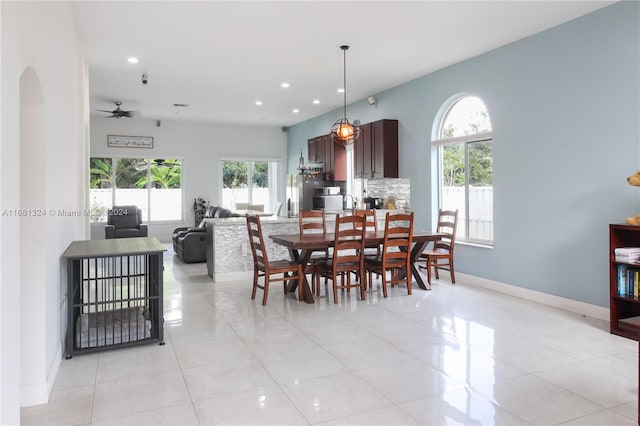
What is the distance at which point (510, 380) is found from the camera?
287 cm

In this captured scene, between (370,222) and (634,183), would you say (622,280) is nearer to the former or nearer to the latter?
(634,183)

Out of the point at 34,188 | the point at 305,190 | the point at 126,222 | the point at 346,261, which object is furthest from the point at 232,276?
the point at 126,222

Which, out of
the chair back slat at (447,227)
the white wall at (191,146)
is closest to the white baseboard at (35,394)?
the chair back slat at (447,227)

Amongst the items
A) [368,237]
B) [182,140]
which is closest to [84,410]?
[368,237]

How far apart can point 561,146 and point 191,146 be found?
8.63 meters

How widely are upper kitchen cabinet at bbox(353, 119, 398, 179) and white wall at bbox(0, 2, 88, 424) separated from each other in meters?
4.50

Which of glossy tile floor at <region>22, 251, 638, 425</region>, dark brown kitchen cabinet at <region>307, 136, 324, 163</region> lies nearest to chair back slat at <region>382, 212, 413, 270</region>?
glossy tile floor at <region>22, 251, 638, 425</region>

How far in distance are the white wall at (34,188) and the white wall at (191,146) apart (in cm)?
681

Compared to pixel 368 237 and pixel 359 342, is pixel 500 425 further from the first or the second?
pixel 368 237

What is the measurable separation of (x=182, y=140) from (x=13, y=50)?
31.0ft

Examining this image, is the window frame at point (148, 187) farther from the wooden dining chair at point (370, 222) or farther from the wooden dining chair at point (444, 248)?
the wooden dining chair at point (444, 248)

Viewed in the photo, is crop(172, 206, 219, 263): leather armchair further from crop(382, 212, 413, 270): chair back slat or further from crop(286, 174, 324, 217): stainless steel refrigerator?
crop(382, 212, 413, 270): chair back slat

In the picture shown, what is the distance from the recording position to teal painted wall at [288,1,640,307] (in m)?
4.11

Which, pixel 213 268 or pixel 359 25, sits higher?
pixel 359 25
